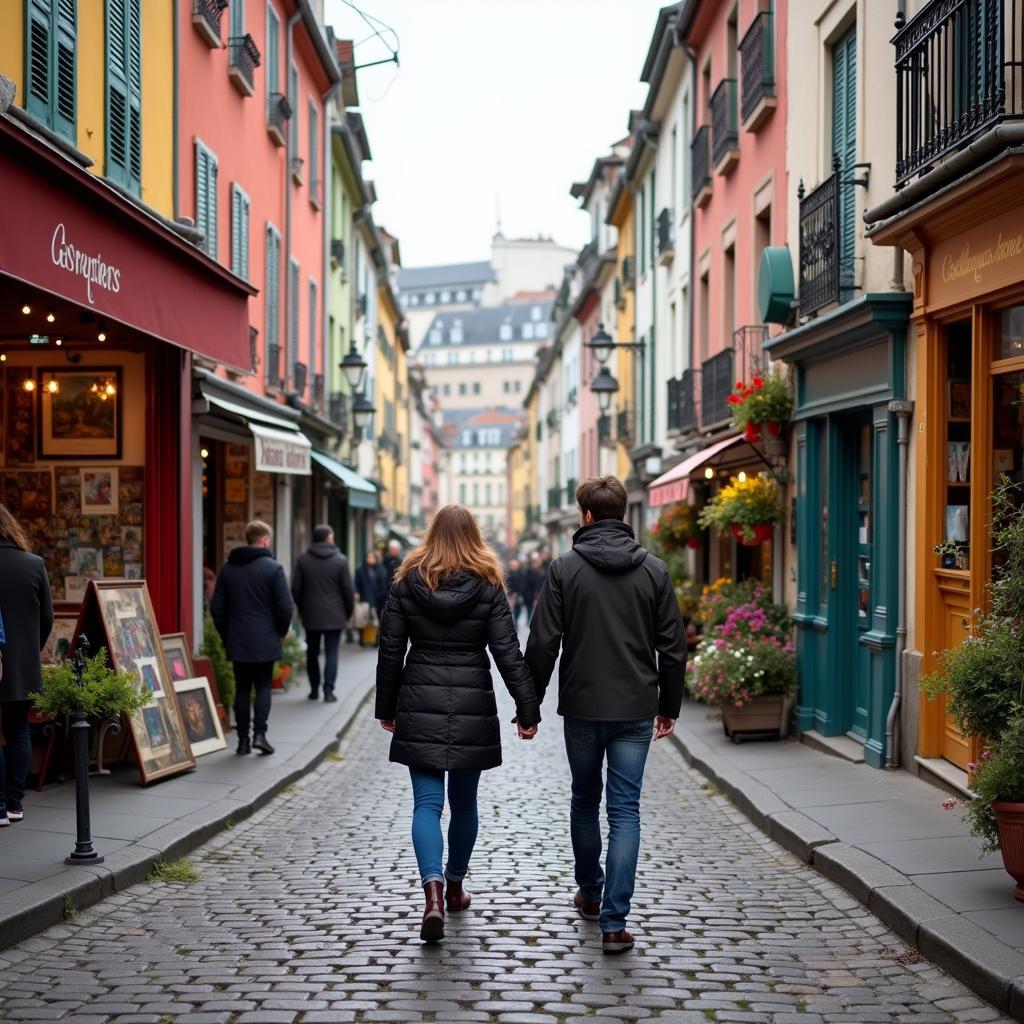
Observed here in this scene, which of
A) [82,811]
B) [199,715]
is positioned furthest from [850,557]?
[82,811]

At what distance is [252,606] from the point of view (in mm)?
11578

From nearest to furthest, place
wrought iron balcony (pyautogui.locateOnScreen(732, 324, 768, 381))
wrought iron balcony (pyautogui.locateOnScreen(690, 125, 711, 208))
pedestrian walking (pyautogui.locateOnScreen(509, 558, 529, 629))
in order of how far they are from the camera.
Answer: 1. wrought iron balcony (pyautogui.locateOnScreen(732, 324, 768, 381))
2. wrought iron balcony (pyautogui.locateOnScreen(690, 125, 711, 208))
3. pedestrian walking (pyautogui.locateOnScreen(509, 558, 529, 629))

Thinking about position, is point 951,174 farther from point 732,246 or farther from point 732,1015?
point 732,246

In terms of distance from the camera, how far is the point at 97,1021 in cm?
514

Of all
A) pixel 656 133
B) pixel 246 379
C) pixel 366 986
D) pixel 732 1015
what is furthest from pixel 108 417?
pixel 656 133

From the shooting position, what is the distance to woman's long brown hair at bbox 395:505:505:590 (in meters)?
6.43

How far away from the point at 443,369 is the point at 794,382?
126964 millimetres

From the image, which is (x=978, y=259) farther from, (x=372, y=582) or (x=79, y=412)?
(x=372, y=582)

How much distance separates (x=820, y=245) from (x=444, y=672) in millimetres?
7419

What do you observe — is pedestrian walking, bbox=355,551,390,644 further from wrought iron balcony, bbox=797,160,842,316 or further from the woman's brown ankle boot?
the woman's brown ankle boot

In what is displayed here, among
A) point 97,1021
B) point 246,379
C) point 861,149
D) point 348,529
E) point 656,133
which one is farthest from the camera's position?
point 348,529

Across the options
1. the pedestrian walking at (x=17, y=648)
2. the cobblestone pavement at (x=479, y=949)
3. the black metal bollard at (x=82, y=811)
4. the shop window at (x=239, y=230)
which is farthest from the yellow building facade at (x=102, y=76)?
the cobblestone pavement at (x=479, y=949)

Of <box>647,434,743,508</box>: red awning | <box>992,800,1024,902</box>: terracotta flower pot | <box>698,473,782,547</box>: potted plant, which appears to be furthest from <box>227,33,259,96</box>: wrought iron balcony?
<box>992,800,1024,902</box>: terracotta flower pot

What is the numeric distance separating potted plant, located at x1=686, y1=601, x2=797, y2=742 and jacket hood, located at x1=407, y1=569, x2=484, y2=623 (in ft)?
21.4
